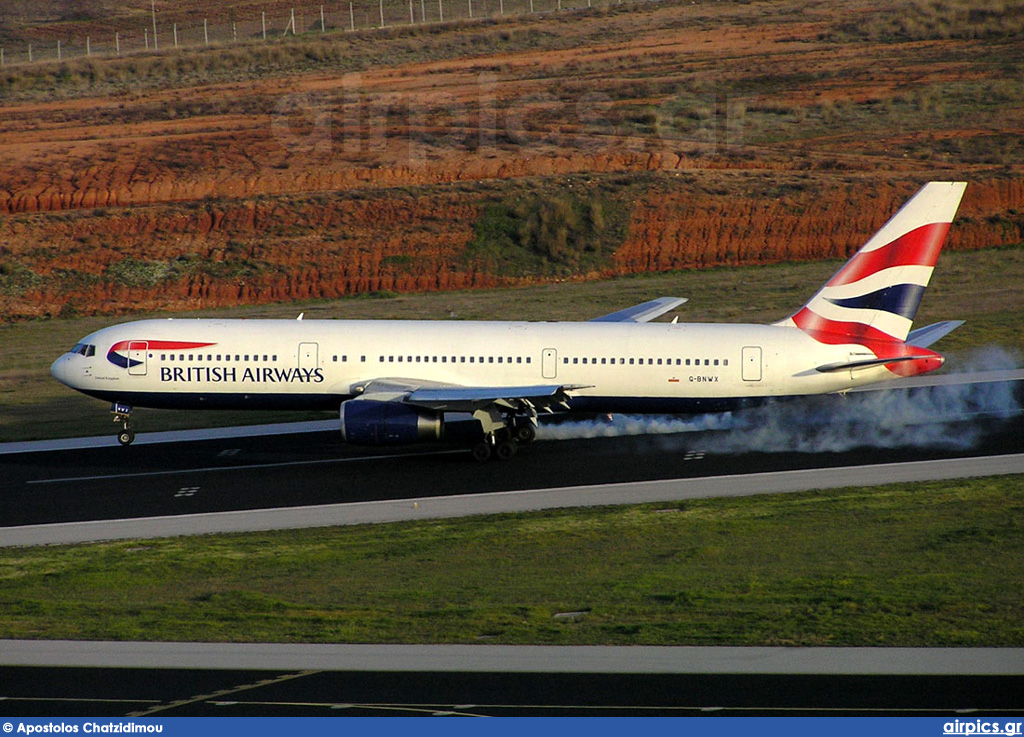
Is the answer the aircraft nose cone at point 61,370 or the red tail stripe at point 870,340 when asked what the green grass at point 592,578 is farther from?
the aircraft nose cone at point 61,370

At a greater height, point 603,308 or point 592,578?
point 603,308

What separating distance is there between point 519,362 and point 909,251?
12339 millimetres

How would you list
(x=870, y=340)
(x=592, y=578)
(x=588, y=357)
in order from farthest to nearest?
(x=588, y=357) → (x=870, y=340) → (x=592, y=578)

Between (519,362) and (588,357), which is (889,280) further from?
(519,362)

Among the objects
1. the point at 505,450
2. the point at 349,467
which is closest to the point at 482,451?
the point at 505,450

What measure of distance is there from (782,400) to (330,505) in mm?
14752

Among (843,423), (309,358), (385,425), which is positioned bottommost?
(843,423)

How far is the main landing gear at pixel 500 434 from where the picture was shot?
125 feet

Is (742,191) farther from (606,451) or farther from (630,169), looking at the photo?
(606,451)

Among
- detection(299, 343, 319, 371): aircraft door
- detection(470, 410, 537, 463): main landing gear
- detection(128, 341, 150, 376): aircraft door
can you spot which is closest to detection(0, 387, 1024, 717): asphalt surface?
detection(470, 410, 537, 463): main landing gear

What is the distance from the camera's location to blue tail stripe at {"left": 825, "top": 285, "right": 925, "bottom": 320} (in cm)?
3884

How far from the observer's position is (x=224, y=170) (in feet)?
280

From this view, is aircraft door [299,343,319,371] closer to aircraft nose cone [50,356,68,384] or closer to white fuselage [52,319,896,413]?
white fuselage [52,319,896,413]

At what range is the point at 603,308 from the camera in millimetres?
62750
